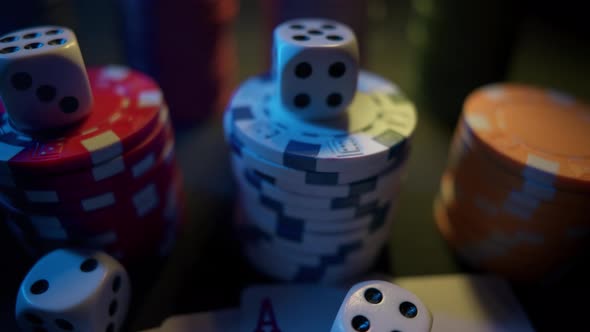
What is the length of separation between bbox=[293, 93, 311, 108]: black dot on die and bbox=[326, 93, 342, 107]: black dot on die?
4 cm

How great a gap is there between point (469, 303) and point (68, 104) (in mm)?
997

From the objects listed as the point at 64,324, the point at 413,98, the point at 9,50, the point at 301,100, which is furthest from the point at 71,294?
the point at 413,98

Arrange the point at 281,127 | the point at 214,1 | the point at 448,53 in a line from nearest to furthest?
the point at 281,127 → the point at 214,1 → the point at 448,53

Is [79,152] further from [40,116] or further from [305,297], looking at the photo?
[305,297]

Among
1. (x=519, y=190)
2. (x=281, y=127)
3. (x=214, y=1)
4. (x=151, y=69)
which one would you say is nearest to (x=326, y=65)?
(x=281, y=127)

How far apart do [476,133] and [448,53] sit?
0.63m

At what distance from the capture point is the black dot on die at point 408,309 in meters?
0.75

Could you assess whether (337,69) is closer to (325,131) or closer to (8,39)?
(325,131)

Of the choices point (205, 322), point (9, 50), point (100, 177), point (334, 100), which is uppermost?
point (9, 50)

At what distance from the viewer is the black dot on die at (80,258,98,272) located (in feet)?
2.88

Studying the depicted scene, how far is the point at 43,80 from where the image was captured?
88 centimetres

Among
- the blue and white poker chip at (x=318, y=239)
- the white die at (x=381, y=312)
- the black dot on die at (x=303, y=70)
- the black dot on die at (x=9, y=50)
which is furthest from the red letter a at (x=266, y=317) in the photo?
the black dot on die at (x=9, y=50)

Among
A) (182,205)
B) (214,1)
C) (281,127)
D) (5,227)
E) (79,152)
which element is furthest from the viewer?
(214,1)

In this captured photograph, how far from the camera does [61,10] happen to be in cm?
127
